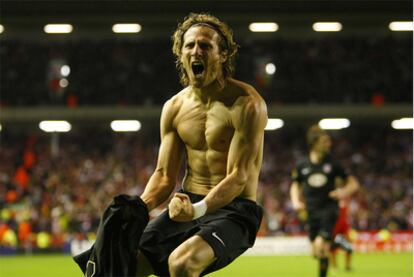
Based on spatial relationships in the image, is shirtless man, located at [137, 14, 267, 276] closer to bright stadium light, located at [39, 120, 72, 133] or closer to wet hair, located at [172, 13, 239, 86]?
wet hair, located at [172, 13, 239, 86]

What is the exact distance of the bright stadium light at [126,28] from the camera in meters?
32.4

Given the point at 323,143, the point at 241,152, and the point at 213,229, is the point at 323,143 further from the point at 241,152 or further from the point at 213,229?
the point at 213,229

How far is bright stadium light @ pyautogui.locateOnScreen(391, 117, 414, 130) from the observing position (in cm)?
3331

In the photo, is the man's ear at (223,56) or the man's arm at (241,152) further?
the man's ear at (223,56)

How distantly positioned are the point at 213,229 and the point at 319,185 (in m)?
7.01

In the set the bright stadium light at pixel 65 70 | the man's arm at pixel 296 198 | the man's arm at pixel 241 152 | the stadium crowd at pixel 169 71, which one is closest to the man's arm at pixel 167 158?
the man's arm at pixel 241 152

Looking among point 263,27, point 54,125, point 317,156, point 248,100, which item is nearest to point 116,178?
point 54,125

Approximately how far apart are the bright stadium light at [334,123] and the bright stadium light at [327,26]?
3.69 meters

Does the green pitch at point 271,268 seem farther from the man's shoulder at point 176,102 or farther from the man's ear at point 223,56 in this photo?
the man's ear at point 223,56

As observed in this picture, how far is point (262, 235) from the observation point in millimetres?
26875

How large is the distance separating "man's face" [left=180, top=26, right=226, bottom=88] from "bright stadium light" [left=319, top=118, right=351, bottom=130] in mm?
27369

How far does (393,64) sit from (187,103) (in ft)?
96.7

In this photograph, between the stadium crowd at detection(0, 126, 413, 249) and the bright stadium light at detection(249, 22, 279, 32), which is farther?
the bright stadium light at detection(249, 22, 279, 32)

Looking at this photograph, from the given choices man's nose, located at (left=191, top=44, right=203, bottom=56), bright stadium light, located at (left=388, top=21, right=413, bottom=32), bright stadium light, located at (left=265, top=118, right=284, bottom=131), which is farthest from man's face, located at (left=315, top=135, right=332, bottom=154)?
bright stadium light, located at (left=265, top=118, right=284, bottom=131)
